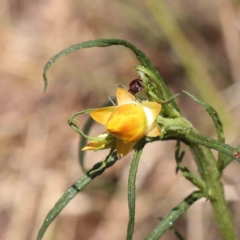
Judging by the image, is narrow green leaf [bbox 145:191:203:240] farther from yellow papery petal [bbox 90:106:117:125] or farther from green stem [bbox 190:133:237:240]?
yellow papery petal [bbox 90:106:117:125]

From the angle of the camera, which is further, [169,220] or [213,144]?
[169,220]

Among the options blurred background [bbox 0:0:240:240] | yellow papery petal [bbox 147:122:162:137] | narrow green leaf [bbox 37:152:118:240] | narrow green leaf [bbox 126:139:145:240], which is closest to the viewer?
narrow green leaf [bbox 126:139:145:240]

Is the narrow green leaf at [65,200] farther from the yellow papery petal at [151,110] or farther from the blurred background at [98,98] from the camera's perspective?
the blurred background at [98,98]

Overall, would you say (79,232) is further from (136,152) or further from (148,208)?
(136,152)

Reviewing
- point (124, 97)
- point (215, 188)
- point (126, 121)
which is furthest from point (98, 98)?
point (126, 121)

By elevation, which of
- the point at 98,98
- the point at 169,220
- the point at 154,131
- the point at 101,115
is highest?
the point at 98,98

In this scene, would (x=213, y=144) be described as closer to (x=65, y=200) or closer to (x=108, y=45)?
(x=108, y=45)

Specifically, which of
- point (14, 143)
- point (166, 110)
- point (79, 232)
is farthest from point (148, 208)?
point (166, 110)

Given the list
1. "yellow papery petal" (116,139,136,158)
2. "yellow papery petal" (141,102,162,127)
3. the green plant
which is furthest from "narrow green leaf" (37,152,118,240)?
"yellow papery petal" (141,102,162,127)
